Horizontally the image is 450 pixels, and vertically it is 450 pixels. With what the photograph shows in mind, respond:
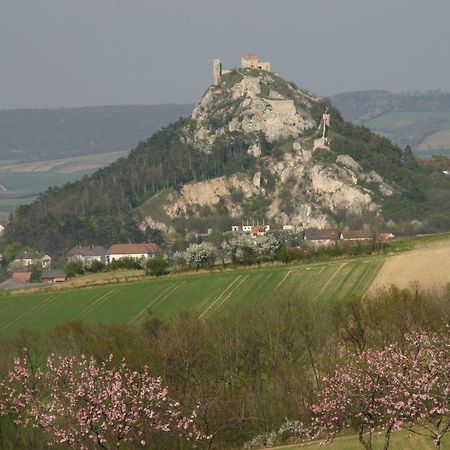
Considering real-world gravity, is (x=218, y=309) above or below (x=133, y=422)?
below

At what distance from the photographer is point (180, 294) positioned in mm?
95250

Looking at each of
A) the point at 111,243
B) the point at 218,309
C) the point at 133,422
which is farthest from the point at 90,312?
the point at 111,243

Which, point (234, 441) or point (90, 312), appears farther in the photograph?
point (90, 312)

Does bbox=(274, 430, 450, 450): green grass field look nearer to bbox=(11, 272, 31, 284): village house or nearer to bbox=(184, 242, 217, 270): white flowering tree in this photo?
bbox=(184, 242, 217, 270): white flowering tree

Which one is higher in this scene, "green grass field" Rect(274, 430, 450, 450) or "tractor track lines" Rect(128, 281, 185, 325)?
"green grass field" Rect(274, 430, 450, 450)

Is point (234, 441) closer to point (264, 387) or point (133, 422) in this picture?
point (264, 387)

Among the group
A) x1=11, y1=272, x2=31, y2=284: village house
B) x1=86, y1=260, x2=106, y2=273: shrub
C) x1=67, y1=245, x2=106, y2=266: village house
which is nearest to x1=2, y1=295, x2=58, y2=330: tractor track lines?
x1=86, y1=260, x2=106, y2=273: shrub

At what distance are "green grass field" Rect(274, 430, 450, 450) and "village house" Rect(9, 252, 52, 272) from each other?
418 feet

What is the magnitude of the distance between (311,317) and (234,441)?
13376 mm

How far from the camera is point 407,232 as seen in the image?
160 metres

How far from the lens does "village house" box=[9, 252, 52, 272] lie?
17225 cm

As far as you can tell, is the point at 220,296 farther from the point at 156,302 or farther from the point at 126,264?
the point at 126,264

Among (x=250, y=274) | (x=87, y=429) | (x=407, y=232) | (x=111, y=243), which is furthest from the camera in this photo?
(x=111, y=243)

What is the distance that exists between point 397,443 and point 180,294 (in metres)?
52.5
